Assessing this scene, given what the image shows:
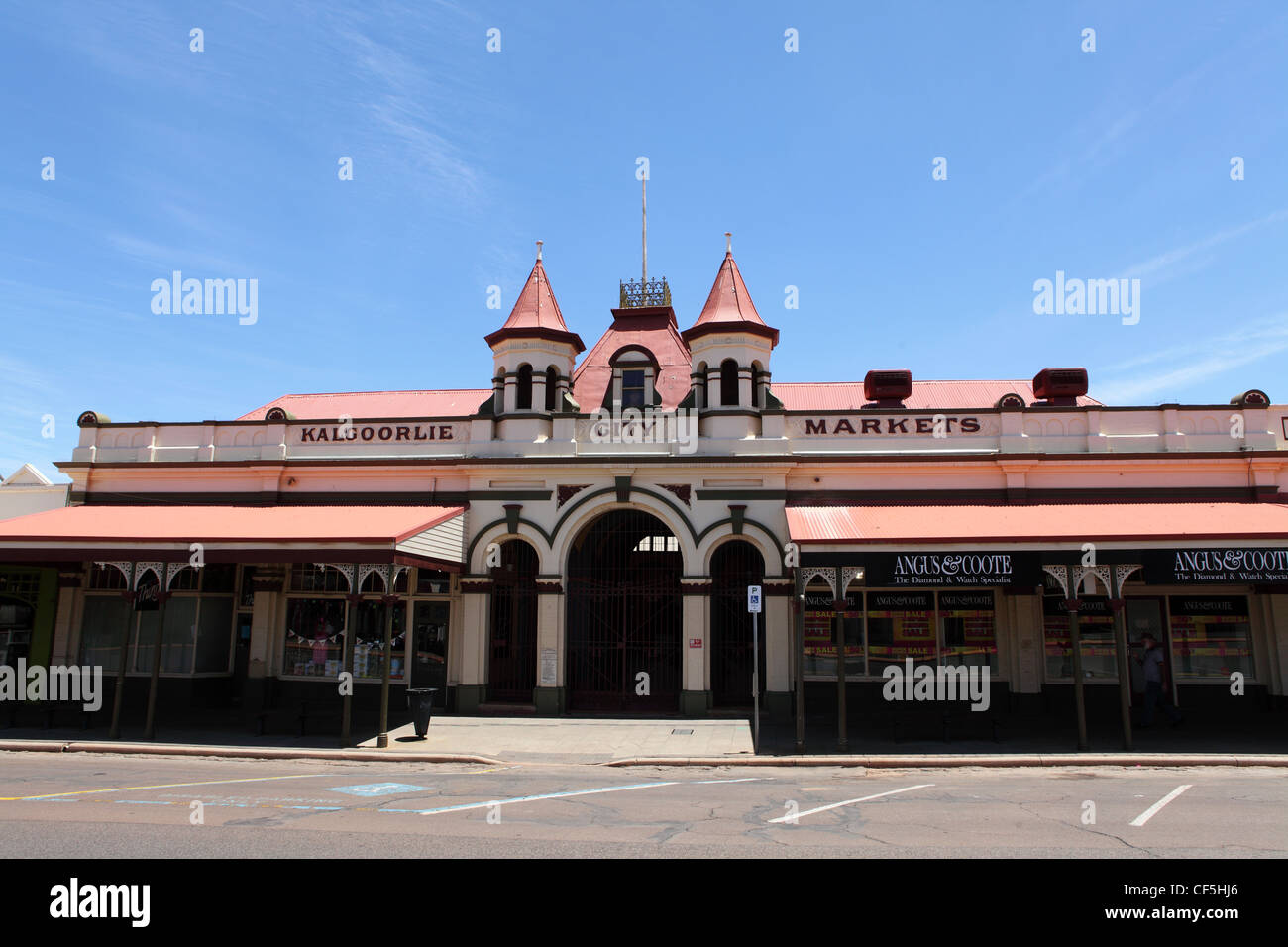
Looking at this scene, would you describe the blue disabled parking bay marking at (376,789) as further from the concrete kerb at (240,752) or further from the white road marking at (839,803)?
the white road marking at (839,803)

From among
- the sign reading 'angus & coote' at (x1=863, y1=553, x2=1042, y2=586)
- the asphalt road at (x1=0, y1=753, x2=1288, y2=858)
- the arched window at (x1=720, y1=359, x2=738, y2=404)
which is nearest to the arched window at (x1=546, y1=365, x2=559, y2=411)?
the arched window at (x1=720, y1=359, x2=738, y2=404)

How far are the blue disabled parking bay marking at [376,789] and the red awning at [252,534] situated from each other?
17.2 ft

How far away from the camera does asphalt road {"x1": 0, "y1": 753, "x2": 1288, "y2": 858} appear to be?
7.70 m

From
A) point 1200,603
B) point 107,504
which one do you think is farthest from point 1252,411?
point 107,504

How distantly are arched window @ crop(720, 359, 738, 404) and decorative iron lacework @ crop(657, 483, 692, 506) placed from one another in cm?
228

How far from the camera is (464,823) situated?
8805mm

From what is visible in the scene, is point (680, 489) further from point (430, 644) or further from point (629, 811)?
point (629, 811)

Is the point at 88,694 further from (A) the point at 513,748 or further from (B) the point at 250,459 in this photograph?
(A) the point at 513,748

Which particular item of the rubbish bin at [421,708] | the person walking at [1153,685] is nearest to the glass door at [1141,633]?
the person walking at [1153,685]

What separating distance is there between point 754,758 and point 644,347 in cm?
1124

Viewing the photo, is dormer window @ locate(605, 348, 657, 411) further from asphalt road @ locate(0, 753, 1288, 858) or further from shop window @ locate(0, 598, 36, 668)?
shop window @ locate(0, 598, 36, 668)

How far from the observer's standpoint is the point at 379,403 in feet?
83.6

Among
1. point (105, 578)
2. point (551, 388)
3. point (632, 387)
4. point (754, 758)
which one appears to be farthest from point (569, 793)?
point (105, 578)
